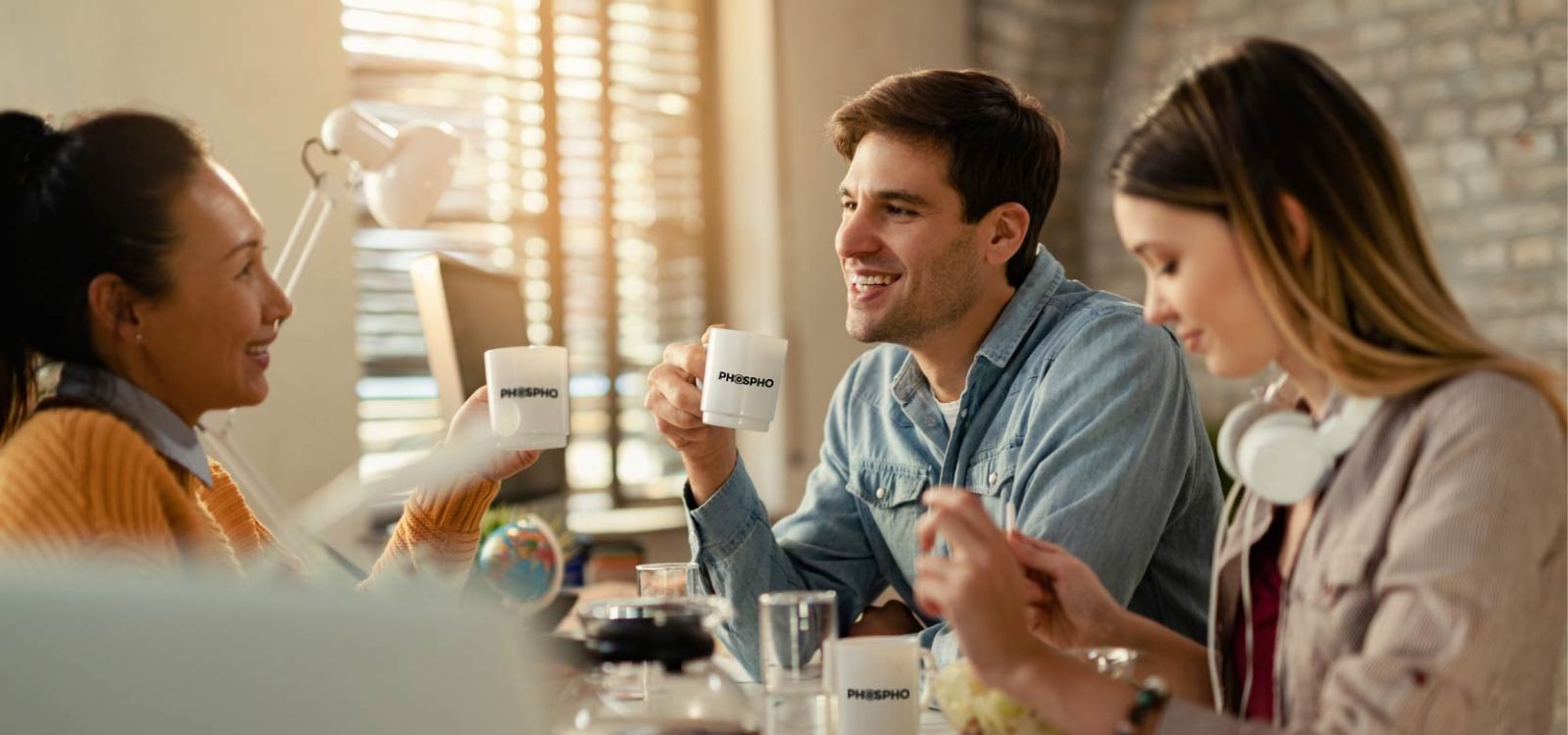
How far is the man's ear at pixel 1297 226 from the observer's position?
1.04 meters

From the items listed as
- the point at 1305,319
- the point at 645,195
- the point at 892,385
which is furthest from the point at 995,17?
the point at 1305,319

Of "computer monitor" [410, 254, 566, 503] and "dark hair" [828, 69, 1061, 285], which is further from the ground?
"dark hair" [828, 69, 1061, 285]

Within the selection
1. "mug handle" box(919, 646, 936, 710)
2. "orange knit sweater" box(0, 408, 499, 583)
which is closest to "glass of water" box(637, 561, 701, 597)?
"mug handle" box(919, 646, 936, 710)

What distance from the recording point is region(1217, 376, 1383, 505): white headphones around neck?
1052 millimetres

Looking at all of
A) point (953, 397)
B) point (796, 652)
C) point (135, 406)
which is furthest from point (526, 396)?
point (953, 397)

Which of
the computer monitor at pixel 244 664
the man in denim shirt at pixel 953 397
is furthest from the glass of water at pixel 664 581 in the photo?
the computer monitor at pixel 244 664

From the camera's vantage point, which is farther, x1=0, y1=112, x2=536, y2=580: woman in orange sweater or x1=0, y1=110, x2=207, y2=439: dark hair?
x1=0, y1=110, x2=207, y2=439: dark hair

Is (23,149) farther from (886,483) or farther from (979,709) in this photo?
(886,483)

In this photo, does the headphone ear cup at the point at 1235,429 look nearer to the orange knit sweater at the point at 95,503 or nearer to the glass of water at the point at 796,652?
the glass of water at the point at 796,652

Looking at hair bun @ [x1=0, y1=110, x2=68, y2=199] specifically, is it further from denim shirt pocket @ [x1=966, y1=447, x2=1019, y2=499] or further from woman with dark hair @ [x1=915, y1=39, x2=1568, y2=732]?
denim shirt pocket @ [x1=966, y1=447, x2=1019, y2=499]

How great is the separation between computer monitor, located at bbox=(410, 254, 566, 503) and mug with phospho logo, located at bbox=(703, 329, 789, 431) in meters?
0.75

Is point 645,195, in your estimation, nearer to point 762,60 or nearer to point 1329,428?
point 762,60

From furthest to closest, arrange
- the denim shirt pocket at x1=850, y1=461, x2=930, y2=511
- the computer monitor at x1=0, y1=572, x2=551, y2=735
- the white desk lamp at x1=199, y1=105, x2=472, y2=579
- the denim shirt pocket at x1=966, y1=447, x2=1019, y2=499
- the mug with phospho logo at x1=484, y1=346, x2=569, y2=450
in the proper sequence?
the white desk lamp at x1=199, y1=105, x2=472, y2=579 < the denim shirt pocket at x1=850, y1=461, x2=930, y2=511 < the denim shirt pocket at x1=966, y1=447, x2=1019, y2=499 < the mug with phospho logo at x1=484, y1=346, x2=569, y2=450 < the computer monitor at x1=0, y1=572, x2=551, y2=735

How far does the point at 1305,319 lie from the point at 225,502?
119 cm
